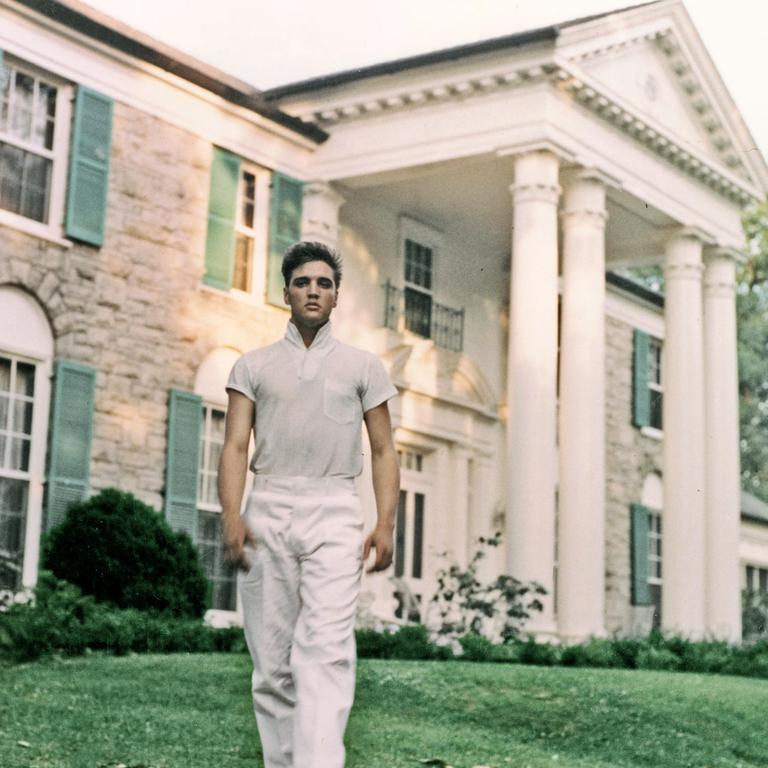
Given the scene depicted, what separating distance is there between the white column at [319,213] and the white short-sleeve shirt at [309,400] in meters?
13.2

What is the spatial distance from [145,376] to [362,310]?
4.39 meters

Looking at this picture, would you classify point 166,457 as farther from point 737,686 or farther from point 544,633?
point 737,686

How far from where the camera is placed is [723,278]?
2172 centimetres

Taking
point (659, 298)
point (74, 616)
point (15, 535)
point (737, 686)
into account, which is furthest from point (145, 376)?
point (659, 298)

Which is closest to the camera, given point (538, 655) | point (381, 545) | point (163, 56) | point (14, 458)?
point (381, 545)

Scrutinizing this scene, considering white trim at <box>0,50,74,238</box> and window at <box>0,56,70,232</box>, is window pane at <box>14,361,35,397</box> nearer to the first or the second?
white trim at <box>0,50,74,238</box>

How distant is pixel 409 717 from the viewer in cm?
915

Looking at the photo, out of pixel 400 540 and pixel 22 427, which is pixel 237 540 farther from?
pixel 400 540

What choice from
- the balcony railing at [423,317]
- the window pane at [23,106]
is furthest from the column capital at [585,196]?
the window pane at [23,106]

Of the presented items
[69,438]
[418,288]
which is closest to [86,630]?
[69,438]

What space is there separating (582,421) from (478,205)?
4.09 meters

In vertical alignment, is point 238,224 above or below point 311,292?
above

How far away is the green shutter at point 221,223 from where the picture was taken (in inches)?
669

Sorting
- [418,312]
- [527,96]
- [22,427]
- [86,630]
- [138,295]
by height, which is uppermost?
[527,96]
